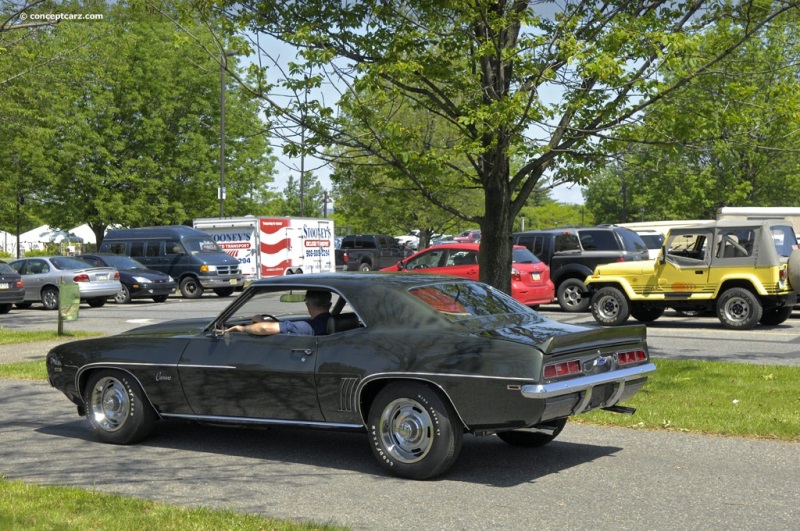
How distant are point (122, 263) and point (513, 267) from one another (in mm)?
13849

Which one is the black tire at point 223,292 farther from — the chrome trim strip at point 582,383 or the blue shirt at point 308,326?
the chrome trim strip at point 582,383

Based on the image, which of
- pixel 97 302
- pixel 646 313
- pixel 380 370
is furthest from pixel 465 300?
pixel 97 302

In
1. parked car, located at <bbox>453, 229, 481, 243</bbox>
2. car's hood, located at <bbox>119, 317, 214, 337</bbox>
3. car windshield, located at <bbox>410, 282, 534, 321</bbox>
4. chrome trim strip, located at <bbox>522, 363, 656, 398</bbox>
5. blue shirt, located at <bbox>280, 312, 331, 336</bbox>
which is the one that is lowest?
chrome trim strip, located at <bbox>522, 363, 656, 398</bbox>

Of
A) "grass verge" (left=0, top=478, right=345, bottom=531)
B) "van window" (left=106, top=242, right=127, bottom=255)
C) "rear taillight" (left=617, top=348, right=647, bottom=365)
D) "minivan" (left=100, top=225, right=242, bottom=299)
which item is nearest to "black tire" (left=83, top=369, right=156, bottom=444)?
"grass verge" (left=0, top=478, right=345, bottom=531)

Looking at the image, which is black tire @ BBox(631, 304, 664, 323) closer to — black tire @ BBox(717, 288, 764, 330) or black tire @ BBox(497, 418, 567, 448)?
black tire @ BBox(717, 288, 764, 330)

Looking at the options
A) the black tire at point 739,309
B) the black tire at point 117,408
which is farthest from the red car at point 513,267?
the black tire at point 117,408

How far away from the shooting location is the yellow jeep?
62.0 ft

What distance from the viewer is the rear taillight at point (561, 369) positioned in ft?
21.6

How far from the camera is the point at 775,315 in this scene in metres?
19.8

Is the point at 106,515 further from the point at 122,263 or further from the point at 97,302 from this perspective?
the point at 122,263

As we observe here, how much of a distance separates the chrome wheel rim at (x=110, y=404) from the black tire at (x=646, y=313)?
46.2 ft

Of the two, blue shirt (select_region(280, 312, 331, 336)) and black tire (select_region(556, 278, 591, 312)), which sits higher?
blue shirt (select_region(280, 312, 331, 336))

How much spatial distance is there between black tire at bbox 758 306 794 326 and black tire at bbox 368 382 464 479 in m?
14.3

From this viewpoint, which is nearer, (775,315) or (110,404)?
(110,404)
